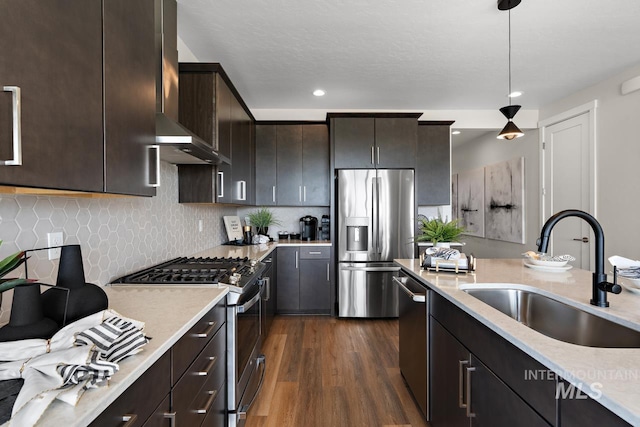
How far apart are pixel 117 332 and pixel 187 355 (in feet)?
1.18

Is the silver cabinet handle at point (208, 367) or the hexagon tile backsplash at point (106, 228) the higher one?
the hexagon tile backsplash at point (106, 228)

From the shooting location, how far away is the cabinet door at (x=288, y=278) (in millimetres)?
3900

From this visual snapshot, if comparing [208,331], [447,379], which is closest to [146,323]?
[208,331]

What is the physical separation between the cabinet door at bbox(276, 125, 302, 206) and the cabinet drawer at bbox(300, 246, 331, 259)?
2.19 ft

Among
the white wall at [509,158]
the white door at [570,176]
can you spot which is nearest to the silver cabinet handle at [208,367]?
the white door at [570,176]

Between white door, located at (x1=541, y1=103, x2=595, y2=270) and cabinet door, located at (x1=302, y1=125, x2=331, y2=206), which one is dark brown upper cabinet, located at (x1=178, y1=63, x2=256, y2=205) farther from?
white door, located at (x1=541, y1=103, x2=595, y2=270)

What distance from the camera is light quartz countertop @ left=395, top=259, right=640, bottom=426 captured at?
2.24ft

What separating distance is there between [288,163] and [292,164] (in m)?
0.05

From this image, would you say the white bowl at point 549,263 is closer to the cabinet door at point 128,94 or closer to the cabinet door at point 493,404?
the cabinet door at point 493,404

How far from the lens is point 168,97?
5.99 feet

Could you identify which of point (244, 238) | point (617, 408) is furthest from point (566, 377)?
point (244, 238)

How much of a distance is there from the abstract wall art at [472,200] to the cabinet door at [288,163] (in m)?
3.26

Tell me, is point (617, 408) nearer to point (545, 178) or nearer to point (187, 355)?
point (187, 355)

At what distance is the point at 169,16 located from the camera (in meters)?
1.95
